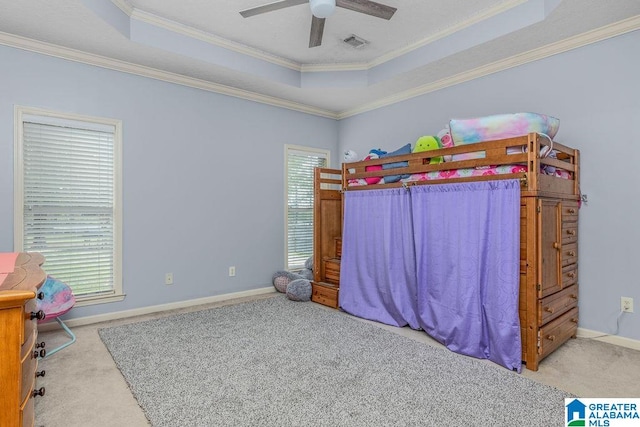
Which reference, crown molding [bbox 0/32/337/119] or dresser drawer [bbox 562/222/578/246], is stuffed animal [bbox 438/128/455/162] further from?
Result: crown molding [bbox 0/32/337/119]

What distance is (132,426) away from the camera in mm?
1655

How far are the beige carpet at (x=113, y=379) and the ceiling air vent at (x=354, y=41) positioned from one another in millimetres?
2762

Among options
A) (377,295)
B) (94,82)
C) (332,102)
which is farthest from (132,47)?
(377,295)

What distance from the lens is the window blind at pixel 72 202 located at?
293cm

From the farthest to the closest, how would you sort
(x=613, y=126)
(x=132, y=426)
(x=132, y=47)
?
(x=132, y=47)
(x=613, y=126)
(x=132, y=426)

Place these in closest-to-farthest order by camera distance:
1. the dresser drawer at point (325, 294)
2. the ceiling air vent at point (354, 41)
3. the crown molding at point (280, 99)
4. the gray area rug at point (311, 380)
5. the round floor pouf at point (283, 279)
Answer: the gray area rug at point (311, 380) < the crown molding at point (280, 99) < the ceiling air vent at point (354, 41) < the dresser drawer at point (325, 294) < the round floor pouf at point (283, 279)

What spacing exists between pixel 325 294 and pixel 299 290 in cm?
30

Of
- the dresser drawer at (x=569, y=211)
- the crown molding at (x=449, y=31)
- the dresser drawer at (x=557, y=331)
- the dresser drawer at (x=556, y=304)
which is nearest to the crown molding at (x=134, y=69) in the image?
A: the crown molding at (x=449, y=31)

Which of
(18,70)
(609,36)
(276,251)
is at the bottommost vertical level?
(276,251)

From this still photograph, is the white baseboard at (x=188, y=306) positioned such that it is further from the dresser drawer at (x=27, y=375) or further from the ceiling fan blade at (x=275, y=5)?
the ceiling fan blade at (x=275, y=5)

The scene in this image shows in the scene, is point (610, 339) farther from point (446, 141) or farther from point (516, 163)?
point (446, 141)

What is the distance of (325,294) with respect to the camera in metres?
3.74

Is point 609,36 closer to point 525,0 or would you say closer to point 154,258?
point 525,0

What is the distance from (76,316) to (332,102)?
3.65 metres
